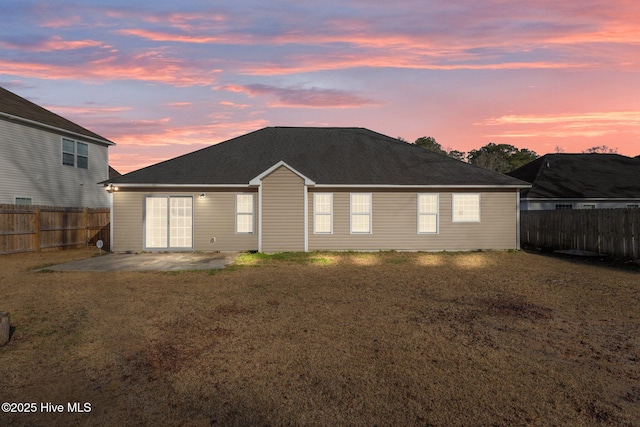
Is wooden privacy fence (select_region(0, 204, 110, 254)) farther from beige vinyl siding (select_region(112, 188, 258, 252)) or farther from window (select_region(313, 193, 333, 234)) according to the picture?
window (select_region(313, 193, 333, 234))

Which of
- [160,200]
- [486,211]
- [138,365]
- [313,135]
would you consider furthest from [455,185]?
[138,365]

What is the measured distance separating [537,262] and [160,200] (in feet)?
55.0

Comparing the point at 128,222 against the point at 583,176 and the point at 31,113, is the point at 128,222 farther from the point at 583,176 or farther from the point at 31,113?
the point at 583,176

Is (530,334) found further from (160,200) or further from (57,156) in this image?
(57,156)

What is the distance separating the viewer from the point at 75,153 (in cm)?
2564

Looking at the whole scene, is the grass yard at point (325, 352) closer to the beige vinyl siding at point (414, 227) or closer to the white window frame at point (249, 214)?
the white window frame at point (249, 214)

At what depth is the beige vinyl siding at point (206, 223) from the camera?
18281 millimetres

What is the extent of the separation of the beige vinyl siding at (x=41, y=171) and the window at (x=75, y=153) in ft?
0.88

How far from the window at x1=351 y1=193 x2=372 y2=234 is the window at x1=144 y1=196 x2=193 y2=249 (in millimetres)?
7644

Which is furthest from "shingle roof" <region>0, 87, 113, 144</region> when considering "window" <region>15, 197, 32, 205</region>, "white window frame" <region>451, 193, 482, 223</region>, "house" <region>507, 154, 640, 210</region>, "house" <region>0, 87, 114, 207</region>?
"house" <region>507, 154, 640, 210</region>

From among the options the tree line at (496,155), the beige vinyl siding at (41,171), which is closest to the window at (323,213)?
the beige vinyl siding at (41,171)

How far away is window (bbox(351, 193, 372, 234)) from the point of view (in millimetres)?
18733

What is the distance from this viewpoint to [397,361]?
5504 millimetres

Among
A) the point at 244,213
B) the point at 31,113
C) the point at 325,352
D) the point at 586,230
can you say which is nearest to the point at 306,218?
the point at 244,213
